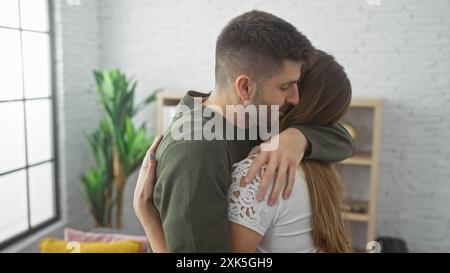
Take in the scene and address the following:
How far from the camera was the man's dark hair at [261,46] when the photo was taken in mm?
537

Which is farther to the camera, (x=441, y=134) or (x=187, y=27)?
(x=441, y=134)

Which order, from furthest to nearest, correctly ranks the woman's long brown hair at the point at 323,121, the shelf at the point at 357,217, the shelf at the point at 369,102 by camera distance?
the shelf at the point at 369,102, the shelf at the point at 357,217, the woman's long brown hair at the point at 323,121

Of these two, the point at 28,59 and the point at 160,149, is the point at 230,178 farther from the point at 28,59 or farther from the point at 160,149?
the point at 28,59

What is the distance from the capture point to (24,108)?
1.11 meters

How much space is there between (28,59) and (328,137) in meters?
0.81

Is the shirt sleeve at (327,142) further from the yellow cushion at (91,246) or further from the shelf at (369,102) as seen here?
the yellow cushion at (91,246)

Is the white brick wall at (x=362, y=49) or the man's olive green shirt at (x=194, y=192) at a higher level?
the white brick wall at (x=362, y=49)

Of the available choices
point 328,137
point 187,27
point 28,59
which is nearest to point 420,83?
point 328,137

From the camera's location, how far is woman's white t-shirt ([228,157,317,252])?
1.76 ft

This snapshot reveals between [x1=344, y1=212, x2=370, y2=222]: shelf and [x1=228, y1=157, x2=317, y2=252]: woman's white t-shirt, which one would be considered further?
[x1=344, y1=212, x2=370, y2=222]: shelf

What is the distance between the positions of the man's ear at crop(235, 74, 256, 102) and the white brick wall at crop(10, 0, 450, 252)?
0.45 feet

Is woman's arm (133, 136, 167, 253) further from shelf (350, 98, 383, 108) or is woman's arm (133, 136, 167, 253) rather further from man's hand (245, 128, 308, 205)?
shelf (350, 98, 383, 108)

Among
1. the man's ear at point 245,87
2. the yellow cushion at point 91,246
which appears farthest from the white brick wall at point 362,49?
the yellow cushion at point 91,246

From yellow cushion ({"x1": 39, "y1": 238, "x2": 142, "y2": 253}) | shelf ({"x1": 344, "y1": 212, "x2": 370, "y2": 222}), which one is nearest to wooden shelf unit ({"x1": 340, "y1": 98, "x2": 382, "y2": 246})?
shelf ({"x1": 344, "y1": 212, "x2": 370, "y2": 222})
